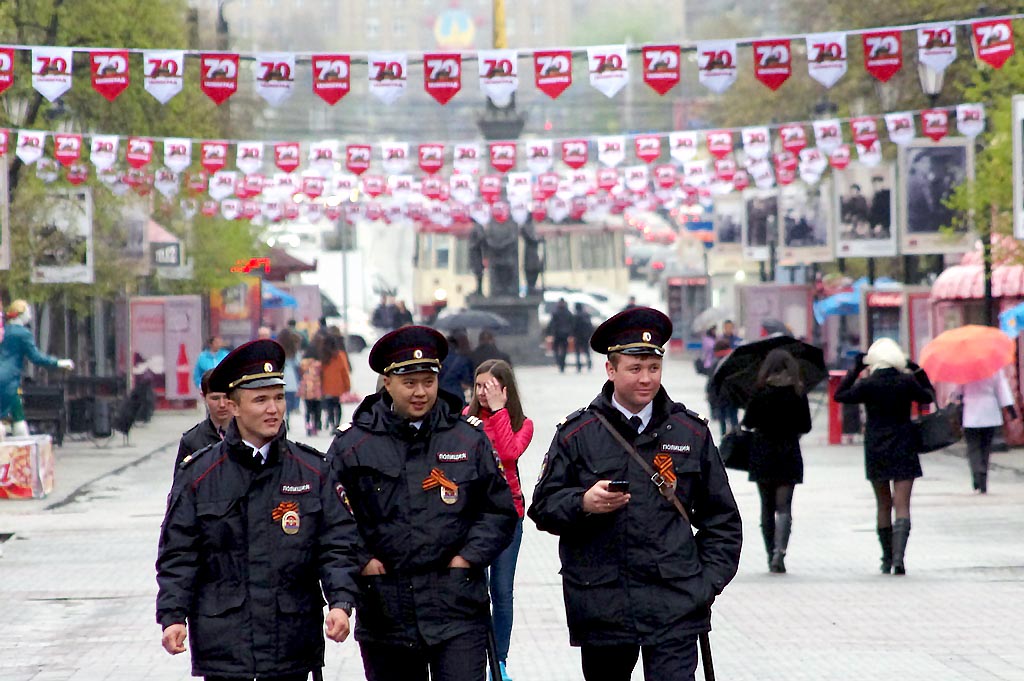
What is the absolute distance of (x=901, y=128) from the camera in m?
31.7

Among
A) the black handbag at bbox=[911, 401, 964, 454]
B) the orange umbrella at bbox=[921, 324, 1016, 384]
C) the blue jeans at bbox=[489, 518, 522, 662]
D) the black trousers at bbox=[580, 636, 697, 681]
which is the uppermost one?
the orange umbrella at bbox=[921, 324, 1016, 384]

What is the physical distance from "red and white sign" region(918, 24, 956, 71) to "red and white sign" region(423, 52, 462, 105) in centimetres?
494

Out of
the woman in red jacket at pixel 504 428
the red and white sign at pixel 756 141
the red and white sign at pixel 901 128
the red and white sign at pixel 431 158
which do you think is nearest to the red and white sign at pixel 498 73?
the red and white sign at pixel 901 128

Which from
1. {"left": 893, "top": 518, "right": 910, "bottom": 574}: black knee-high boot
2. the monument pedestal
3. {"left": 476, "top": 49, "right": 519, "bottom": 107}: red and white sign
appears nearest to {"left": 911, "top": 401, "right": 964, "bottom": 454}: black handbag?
{"left": 893, "top": 518, "right": 910, "bottom": 574}: black knee-high boot

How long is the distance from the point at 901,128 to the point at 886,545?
727 inches

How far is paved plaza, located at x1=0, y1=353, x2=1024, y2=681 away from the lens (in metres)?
10.6

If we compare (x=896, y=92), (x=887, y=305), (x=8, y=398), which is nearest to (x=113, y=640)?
(x=8, y=398)

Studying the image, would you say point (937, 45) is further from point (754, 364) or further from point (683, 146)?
point (683, 146)

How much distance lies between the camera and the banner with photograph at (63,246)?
92.8ft

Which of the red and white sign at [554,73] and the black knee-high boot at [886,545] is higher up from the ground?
the red and white sign at [554,73]

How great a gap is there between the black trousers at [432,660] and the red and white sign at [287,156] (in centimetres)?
3232

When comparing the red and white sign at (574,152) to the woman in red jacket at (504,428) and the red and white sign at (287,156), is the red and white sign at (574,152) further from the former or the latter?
the woman in red jacket at (504,428)

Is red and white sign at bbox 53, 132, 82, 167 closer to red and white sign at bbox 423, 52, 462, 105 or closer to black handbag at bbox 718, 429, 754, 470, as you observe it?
red and white sign at bbox 423, 52, 462, 105

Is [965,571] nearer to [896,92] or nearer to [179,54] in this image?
[179,54]
